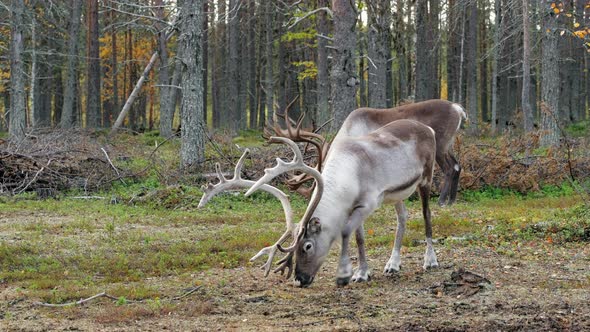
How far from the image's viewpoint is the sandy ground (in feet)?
19.8

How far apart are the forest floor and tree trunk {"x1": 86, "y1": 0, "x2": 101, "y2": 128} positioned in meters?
18.4

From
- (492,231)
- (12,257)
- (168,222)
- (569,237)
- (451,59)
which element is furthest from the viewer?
(451,59)

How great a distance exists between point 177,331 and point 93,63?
86.9 feet

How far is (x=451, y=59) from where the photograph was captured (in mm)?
42562

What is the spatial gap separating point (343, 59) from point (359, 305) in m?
9.61

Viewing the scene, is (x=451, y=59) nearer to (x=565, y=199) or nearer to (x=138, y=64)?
(x=138, y=64)

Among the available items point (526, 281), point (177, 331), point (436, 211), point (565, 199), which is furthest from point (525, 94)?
point (177, 331)

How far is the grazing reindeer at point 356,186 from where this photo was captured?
6812 millimetres

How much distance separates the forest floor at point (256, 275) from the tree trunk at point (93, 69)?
60.2 ft

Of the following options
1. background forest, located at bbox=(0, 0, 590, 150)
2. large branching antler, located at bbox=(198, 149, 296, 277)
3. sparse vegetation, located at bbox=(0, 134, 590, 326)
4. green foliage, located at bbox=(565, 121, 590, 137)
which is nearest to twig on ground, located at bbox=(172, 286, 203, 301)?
sparse vegetation, located at bbox=(0, 134, 590, 326)

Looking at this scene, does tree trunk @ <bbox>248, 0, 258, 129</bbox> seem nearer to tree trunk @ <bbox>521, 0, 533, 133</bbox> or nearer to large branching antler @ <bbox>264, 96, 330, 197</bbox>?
tree trunk @ <bbox>521, 0, 533, 133</bbox>

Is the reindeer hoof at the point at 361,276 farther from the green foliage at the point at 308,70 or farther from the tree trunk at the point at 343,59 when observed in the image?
the green foliage at the point at 308,70

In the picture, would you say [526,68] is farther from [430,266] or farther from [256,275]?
[256,275]

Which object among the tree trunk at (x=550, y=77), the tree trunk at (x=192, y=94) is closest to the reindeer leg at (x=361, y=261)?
the tree trunk at (x=192, y=94)
